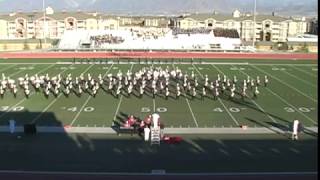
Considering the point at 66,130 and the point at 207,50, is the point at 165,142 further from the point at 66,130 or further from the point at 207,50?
the point at 207,50

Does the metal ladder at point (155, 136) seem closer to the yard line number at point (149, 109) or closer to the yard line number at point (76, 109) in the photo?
the yard line number at point (149, 109)

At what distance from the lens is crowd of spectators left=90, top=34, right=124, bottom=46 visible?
200ft

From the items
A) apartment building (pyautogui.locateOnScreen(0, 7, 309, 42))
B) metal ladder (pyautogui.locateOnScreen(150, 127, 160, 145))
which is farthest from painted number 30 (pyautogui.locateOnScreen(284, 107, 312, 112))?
apartment building (pyautogui.locateOnScreen(0, 7, 309, 42))

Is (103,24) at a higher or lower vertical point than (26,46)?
higher

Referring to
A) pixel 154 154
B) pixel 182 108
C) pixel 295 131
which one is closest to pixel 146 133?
pixel 154 154

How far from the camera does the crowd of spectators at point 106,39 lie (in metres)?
61.0

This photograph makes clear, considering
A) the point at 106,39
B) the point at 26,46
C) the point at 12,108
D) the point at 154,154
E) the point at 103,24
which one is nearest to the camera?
the point at 154,154

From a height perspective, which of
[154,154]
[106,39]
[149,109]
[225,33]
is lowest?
[154,154]

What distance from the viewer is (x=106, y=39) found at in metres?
61.7

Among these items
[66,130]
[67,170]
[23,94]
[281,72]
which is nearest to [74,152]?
[67,170]

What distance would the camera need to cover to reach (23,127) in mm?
18203

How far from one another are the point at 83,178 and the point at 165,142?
13.1ft

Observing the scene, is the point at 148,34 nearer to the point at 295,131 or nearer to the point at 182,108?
the point at 182,108

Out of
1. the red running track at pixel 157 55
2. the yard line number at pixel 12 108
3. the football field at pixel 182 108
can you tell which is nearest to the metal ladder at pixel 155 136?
the football field at pixel 182 108
